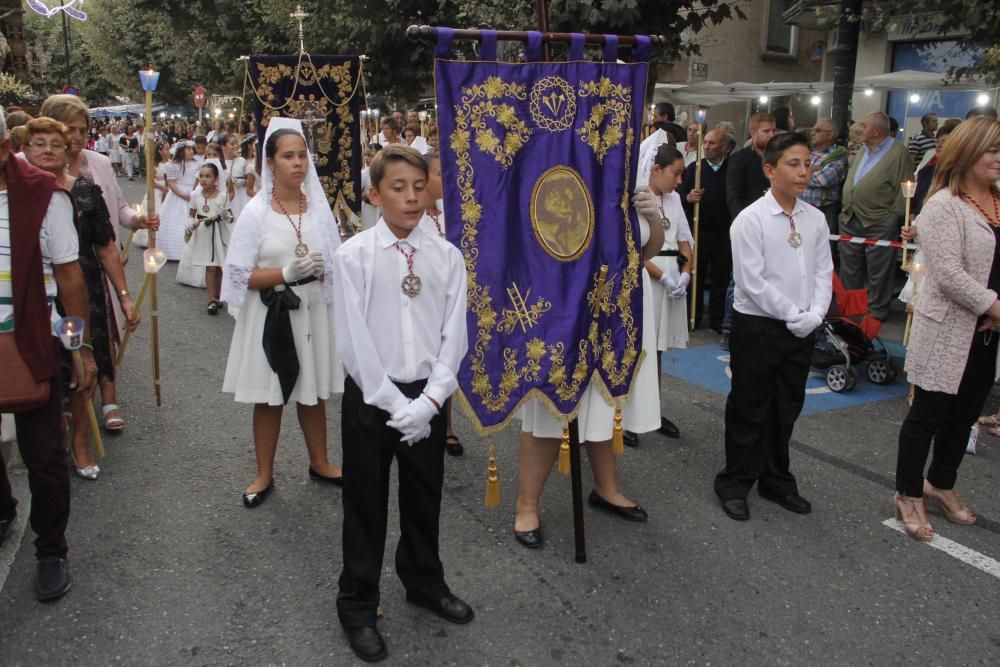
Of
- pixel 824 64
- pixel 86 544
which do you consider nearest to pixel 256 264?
pixel 86 544

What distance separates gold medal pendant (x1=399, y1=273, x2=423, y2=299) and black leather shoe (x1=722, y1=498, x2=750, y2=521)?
7.54ft

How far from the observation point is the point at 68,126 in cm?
473

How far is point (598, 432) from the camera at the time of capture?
3.97 metres

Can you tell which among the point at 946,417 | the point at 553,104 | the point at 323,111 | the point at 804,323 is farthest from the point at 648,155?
the point at 323,111

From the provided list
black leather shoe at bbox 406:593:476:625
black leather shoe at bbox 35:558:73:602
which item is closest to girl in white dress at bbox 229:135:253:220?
black leather shoe at bbox 35:558:73:602

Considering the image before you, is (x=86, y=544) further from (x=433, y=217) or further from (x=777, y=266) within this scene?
(x=777, y=266)

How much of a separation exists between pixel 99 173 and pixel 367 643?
3728mm

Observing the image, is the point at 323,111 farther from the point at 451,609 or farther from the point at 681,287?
the point at 451,609

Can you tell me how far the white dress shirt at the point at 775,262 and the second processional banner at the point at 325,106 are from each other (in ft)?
12.2

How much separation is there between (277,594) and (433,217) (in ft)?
8.04

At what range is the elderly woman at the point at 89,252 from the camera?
13.9ft

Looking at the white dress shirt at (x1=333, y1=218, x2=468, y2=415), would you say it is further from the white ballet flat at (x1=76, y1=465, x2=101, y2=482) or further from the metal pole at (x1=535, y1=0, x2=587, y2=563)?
the white ballet flat at (x1=76, y1=465, x2=101, y2=482)

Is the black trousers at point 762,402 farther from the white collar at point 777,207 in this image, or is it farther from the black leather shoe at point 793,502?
the white collar at point 777,207

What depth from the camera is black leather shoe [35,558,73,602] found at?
11.3 feet
